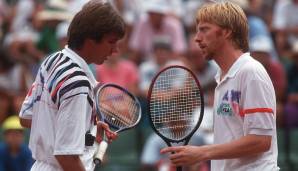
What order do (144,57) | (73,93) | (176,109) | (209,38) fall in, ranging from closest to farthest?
(73,93) < (209,38) < (176,109) < (144,57)

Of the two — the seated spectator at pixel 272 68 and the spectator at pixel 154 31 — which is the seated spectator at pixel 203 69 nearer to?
the spectator at pixel 154 31

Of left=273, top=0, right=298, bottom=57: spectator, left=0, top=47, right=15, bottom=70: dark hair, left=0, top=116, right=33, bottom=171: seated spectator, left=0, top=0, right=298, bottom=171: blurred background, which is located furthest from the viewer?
left=273, top=0, right=298, bottom=57: spectator

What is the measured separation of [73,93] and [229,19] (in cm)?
93

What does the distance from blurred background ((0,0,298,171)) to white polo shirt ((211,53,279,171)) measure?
3.84 metres

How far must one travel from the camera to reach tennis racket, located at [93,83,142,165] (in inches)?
207

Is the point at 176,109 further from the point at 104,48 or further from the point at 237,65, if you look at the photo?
the point at 104,48

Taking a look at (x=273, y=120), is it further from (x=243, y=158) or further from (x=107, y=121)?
(x=107, y=121)

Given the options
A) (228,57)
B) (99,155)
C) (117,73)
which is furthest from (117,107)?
(117,73)

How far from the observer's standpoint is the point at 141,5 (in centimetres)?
1171

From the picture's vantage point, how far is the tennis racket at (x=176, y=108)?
5.17 meters

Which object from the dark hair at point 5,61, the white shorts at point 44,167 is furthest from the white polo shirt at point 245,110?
the dark hair at point 5,61

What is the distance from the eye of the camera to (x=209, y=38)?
4953mm

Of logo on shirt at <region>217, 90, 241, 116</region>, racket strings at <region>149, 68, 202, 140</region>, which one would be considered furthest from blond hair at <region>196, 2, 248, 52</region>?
racket strings at <region>149, 68, 202, 140</region>

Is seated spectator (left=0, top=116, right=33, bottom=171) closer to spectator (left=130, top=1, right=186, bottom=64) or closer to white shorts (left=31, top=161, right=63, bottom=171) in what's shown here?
spectator (left=130, top=1, right=186, bottom=64)
